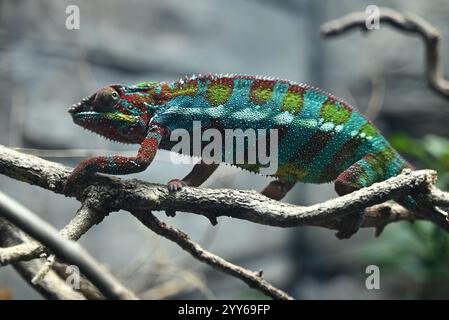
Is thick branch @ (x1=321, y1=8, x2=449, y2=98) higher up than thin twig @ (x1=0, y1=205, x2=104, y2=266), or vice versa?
thick branch @ (x1=321, y1=8, x2=449, y2=98)

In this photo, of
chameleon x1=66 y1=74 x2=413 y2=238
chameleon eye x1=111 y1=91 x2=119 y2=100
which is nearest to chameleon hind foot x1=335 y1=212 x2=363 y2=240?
chameleon x1=66 y1=74 x2=413 y2=238

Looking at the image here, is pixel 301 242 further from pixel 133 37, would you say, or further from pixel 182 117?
A: pixel 182 117

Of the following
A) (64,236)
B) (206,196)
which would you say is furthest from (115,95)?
(64,236)

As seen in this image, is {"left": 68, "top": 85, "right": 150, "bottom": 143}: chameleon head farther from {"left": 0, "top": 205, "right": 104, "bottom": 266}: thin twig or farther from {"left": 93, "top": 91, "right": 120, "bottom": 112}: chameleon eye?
{"left": 0, "top": 205, "right": 104, "bottom": 266}: thin twig

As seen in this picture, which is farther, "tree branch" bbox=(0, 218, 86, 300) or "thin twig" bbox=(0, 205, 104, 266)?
"tree branch" bbox=(0, 218, 86, 300)

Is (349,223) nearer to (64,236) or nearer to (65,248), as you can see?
(64,236)

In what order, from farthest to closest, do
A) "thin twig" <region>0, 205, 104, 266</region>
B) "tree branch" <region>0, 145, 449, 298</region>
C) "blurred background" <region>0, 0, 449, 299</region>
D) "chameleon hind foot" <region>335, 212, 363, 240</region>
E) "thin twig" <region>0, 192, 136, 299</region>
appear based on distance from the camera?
"blurred background" <region>0, 0, 449, 299</region> < "chameleon hind foot" <region>335, 212, 363, 240</region> < "tree branch" <region>0, 145, 449, 298</region> < "thin twig" <region>0, 205, 104, 266</region> < "thin twig" <region>0, 192, 136, 299</region>

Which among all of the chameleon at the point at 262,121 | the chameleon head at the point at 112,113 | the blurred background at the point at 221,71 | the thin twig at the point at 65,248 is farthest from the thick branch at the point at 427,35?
the thin twig at the point at 65,248
